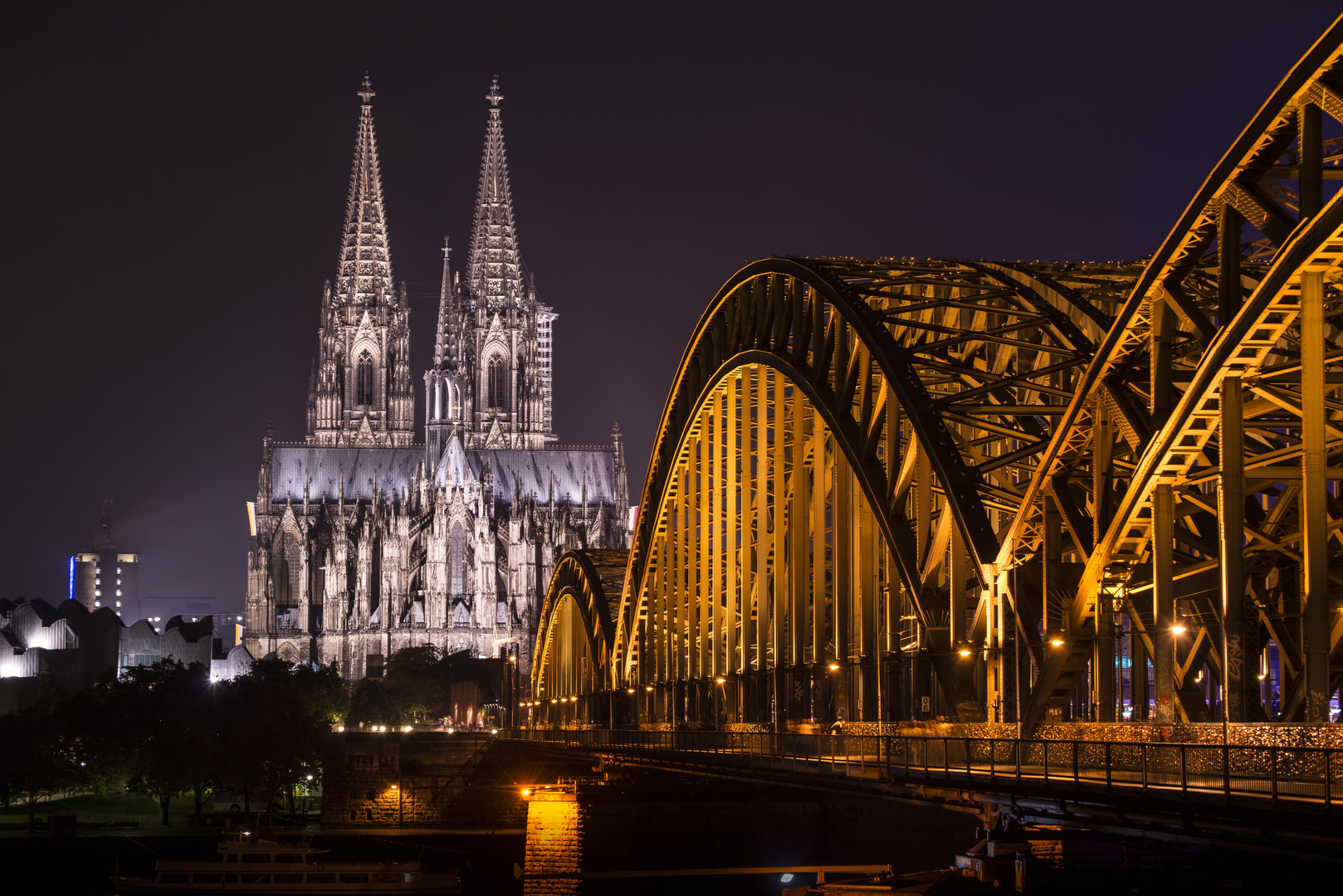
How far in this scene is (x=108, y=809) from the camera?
106750 mm

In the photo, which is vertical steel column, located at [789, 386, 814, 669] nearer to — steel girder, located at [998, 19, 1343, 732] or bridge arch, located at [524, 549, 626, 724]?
steel girder, located at [998, 19, 1343, 732]

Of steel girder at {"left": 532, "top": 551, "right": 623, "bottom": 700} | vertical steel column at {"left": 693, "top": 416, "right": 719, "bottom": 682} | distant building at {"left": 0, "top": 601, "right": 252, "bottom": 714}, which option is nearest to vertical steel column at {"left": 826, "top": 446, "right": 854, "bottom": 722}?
vertical steel column at {"left": 693, "top": 416, "right": 719, "bottom": 682}

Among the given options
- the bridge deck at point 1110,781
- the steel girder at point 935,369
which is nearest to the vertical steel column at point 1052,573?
the steel girder at point 935,369

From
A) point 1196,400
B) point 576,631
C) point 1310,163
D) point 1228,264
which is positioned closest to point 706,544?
point 1196,400

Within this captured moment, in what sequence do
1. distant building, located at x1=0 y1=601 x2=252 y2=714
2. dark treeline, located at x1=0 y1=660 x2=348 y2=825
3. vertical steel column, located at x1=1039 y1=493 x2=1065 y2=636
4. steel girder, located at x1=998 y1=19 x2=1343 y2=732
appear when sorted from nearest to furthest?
steel girder, located at x1=998 y1=19 x2=1343 y2=732
vertical steel column, located at x1=1039 y1=493 x2=1065 y2=636
dark treeline, located at x1=0 y1=660 x2=348 y2=825
distant building, located at x1=0 y1=601 x2=252 y2=714

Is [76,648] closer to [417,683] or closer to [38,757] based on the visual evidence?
[417,683]

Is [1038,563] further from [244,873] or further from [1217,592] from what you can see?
[244,873]

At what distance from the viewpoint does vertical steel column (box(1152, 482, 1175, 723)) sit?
25484 millimetres

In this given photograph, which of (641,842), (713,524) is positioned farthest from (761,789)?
(713,524)

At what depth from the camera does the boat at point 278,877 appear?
7262 cm

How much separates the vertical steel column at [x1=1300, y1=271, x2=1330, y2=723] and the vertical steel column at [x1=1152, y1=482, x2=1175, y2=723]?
3.80m

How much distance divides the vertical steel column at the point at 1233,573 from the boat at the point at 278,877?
177ft

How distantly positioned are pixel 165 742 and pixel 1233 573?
84.4 metres

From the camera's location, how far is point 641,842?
76188mm
